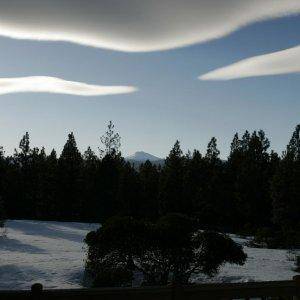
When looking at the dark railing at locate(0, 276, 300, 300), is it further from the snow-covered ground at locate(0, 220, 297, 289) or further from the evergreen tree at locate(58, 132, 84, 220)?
the evergreen tree at locate(58, 132, 84, 220)

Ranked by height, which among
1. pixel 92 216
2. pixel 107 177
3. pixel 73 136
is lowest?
pixel 92 216

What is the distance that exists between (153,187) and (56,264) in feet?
136

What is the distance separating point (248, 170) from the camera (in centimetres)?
6319

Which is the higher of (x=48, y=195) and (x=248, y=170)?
(x=248, y=170)

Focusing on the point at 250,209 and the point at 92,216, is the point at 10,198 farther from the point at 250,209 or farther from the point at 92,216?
the point at 250,209

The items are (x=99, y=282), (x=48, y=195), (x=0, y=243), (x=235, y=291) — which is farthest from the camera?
(x=48, y=195)

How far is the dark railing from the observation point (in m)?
5.13

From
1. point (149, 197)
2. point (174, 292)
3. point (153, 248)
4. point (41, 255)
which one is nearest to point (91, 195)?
point (149, 197)

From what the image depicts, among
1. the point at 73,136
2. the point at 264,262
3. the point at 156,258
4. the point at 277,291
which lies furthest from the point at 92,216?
the point at 277,291

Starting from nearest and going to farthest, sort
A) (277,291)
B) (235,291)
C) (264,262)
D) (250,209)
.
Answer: (235,291) → (277,291) → (264,262) → (250,209)

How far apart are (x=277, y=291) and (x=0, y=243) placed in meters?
34.9

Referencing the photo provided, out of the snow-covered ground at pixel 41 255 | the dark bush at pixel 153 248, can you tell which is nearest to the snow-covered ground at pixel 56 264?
the snow-covered ground at pixel 41 255

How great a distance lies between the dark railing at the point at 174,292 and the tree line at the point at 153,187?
5585 cm

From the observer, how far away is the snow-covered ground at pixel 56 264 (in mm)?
23922
